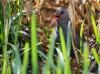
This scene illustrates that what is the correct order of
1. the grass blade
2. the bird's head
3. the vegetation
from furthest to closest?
the bird's head → the vegetation → the grass blade

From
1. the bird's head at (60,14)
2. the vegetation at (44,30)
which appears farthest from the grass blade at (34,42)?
the bird's head at (60,14)

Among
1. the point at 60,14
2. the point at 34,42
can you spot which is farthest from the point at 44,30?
the point at 34,42

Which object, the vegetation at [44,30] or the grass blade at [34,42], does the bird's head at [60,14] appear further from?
the grass blade at [34,42]

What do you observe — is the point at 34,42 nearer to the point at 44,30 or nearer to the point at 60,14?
the point at 44,30

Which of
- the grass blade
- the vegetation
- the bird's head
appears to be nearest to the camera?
the grass blade

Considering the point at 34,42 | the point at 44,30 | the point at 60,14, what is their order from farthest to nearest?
the point at 60,14 < the point at 44,30 < the point at 34,42

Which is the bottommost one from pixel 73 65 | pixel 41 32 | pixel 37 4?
pixel 73 65

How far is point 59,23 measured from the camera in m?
3.79

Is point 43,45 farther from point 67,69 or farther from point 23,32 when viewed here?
point 67,69

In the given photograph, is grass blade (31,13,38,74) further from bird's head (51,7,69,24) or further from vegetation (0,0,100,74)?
bird's head (51,7,69,24)

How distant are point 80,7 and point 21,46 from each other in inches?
29.3

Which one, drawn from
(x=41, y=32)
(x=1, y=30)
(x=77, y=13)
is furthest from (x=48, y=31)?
(x=1, y=30)

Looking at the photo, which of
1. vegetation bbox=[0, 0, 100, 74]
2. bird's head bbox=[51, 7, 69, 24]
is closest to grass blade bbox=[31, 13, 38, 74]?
vegetation bbox=[0, 0, 100, 74]

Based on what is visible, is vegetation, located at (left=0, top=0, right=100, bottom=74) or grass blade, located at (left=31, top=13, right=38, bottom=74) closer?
grass blade, located at (left=31, top=13, right=38, bottom=74)
